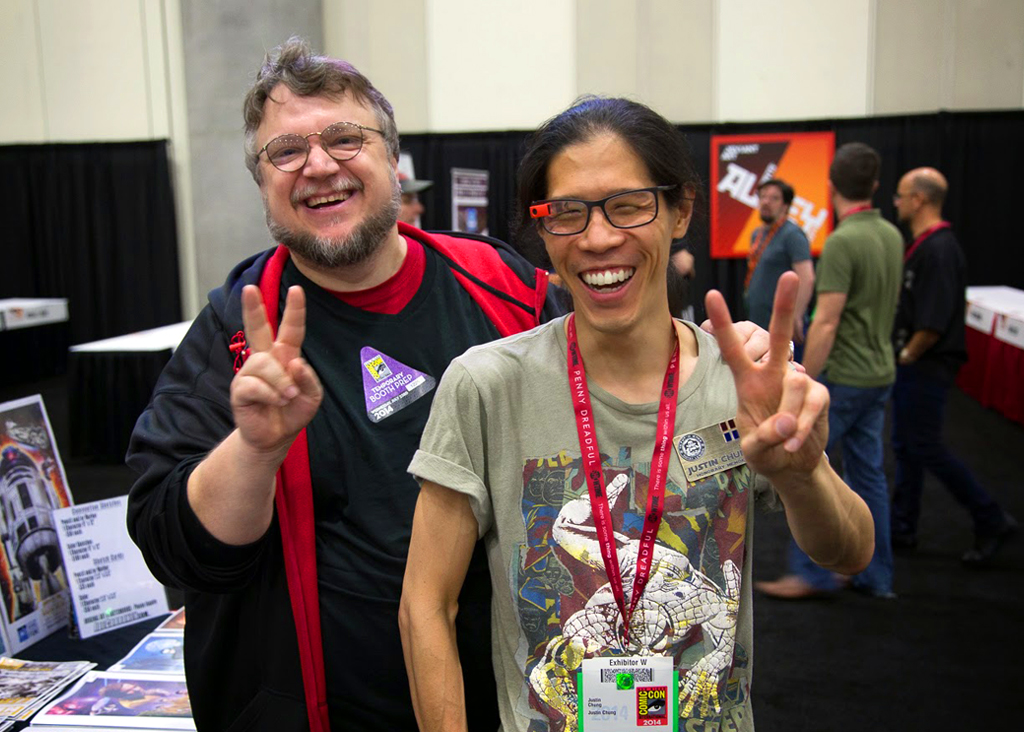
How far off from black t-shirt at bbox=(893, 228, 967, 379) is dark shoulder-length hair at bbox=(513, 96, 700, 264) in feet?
9.95

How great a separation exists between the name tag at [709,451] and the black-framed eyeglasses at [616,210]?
0.90 ft

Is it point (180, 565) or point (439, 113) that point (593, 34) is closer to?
point (439, 113)

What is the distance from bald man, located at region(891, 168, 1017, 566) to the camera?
3.82 meters

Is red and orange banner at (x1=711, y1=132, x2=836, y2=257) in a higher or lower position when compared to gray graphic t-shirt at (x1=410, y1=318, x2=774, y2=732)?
higher

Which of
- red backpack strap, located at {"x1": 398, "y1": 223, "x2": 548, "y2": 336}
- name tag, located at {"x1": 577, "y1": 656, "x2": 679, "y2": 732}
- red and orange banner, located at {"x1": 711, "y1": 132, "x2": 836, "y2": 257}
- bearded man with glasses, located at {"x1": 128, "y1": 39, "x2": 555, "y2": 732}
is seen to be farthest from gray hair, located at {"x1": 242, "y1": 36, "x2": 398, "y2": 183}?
red and orange banner, located at {"x1": 711, "y1": 132, "x2": 836, "y2": 257}

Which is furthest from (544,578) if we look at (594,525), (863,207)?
(863,207)

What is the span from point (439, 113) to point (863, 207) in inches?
272

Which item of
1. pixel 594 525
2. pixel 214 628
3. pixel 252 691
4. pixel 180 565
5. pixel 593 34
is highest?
pixel 593 34

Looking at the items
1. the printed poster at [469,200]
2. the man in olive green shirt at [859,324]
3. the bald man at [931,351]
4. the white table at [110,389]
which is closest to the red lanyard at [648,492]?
the man in olive green shirt at [859,324]

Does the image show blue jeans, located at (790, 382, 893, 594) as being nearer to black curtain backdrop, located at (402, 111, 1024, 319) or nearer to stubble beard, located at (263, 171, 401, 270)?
stubble beard, located at (263, 171, 401, 270)

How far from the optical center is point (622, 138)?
1.12m

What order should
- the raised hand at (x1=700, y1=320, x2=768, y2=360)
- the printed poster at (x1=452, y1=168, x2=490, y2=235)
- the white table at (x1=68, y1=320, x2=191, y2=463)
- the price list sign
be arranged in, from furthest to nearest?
the printed poster at (x1=452, y1=168, x2=490, y2=235)
the white table at (x1=68, y1=320, x2=191, y2=463)
the price list sign
the raised hand at (x1=700, y1=320, x2=768, y2=360)

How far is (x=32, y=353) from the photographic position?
9859mm

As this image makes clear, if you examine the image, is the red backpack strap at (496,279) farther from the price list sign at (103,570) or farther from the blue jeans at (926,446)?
the blue jeans at (926,446)
